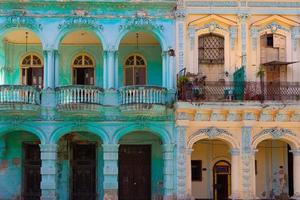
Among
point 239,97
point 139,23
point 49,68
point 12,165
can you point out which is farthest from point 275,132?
point 12,165

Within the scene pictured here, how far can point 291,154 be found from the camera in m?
25.3

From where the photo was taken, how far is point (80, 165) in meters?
24.9

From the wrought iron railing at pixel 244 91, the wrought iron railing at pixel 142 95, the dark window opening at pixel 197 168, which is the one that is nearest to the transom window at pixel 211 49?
the wrought iron railing at pixel 244 91

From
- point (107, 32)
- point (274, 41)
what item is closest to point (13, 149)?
point (107, 32)

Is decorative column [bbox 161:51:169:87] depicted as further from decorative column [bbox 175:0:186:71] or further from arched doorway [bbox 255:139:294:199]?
arched doorway [bbox 255:139:294:199]

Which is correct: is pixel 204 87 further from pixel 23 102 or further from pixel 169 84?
pixel 23 102

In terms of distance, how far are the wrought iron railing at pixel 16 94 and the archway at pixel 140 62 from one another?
421cm

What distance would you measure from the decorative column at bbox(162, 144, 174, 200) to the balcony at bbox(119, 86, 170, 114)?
156 cm

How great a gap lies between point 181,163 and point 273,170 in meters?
4.89

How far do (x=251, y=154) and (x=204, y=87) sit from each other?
316cm

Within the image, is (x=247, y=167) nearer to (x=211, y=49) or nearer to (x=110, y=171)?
(x=211, y=49)

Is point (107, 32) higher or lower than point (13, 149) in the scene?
higher

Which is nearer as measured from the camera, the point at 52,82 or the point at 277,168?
the point at 52,82

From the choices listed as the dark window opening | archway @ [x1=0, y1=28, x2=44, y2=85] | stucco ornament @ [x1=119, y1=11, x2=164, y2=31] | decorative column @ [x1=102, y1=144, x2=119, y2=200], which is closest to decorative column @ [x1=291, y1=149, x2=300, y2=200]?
the dark window opening
